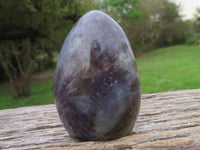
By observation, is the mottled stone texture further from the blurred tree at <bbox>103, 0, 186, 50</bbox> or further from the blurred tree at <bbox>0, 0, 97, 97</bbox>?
the blurred tree at <bbox>103, 0, 186, 50</bbox>

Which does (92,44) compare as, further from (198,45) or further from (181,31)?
(181,31)

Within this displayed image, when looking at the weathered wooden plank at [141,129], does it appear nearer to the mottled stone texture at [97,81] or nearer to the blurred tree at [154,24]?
the mottled stone texture at [97,81]

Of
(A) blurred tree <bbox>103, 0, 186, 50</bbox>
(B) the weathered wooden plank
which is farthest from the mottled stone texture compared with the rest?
(A) blurred tree <bbox>103, 0, 186, 50</bbox>

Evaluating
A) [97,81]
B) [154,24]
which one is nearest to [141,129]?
Result: [97,81]

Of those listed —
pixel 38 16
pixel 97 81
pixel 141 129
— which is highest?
pixel 38 16

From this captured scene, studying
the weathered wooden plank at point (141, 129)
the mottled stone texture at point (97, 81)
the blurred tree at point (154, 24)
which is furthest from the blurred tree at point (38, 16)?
the blurred tree at point (154, 24)

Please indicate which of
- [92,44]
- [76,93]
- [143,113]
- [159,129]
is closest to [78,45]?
[92,44]

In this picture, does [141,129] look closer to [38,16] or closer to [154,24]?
[38,16]

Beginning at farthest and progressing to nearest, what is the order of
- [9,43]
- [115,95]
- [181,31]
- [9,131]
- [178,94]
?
1. [181,31]
2. [9,43]
3. [178,94]
4. [9,131]
5. [115,95]
